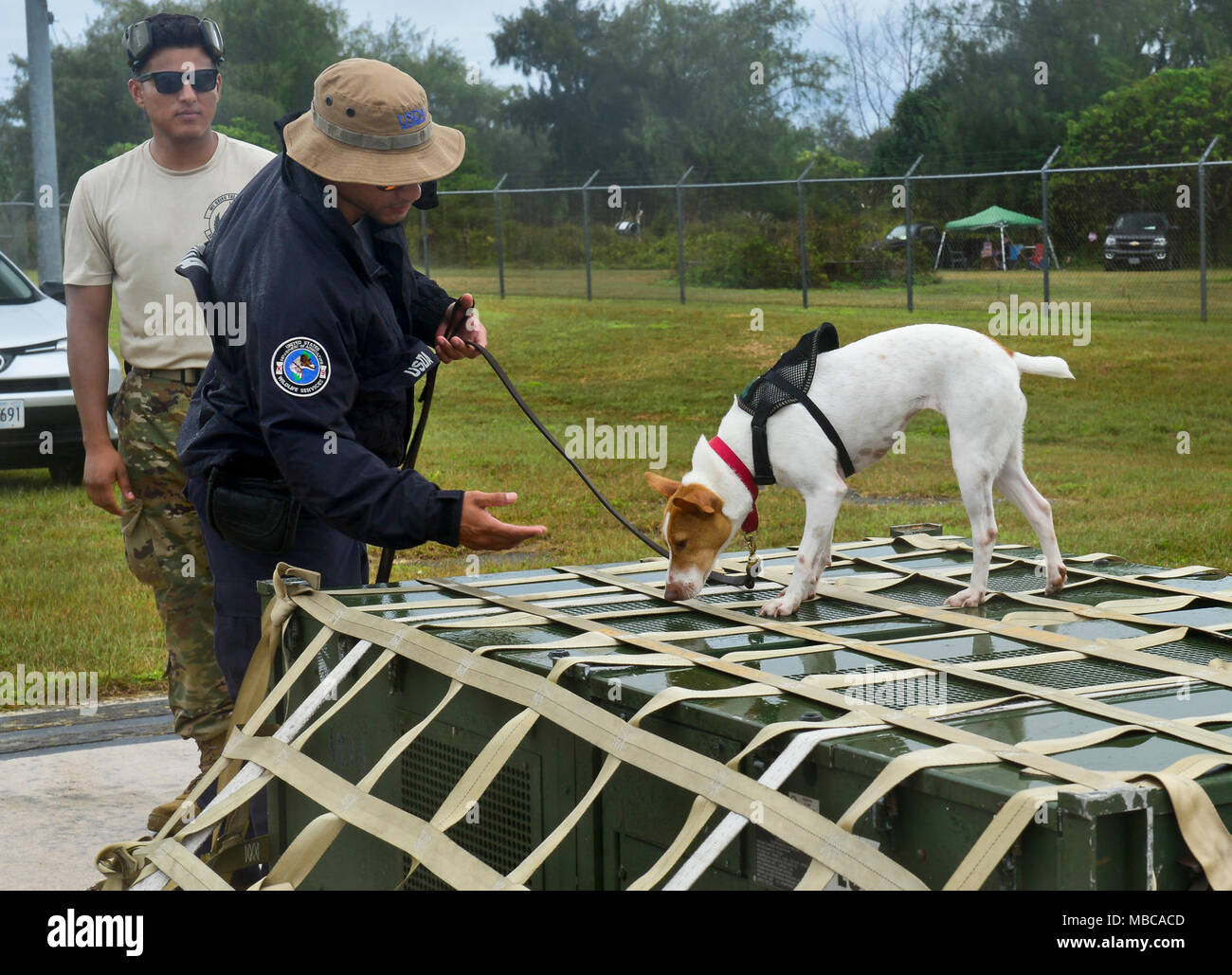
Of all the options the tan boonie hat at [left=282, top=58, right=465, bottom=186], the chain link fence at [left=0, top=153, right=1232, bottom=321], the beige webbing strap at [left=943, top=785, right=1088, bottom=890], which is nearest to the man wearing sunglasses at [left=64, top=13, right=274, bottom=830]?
the tan boonie hat at [left=282, top=58, right=465, bottom=186]

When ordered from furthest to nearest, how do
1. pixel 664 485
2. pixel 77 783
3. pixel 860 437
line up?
1. pixel 77 783
2. pixel 664 485
3. pixel 860 437

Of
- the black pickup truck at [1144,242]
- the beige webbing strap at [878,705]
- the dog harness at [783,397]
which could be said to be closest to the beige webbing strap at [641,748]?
the beige webbing strap at [878,705]

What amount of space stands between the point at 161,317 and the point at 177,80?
71cm

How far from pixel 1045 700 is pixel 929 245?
17051mm

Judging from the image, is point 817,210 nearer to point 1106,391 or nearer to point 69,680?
point 1106,391

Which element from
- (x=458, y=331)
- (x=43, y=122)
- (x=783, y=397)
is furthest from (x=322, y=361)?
(x=43, y=122)

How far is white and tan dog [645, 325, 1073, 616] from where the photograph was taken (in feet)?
11.9

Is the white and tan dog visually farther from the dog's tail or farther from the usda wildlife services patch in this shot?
the usda wildlife services patch

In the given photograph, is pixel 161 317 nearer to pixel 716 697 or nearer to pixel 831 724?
pixel 716 697

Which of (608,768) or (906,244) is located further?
(906,244)

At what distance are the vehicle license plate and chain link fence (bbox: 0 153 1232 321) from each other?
8.83 meters

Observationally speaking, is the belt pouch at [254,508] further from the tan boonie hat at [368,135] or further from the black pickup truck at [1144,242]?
the black pickup truck at [1144,242]

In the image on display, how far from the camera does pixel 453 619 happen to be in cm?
347

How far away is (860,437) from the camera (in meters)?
3.71
